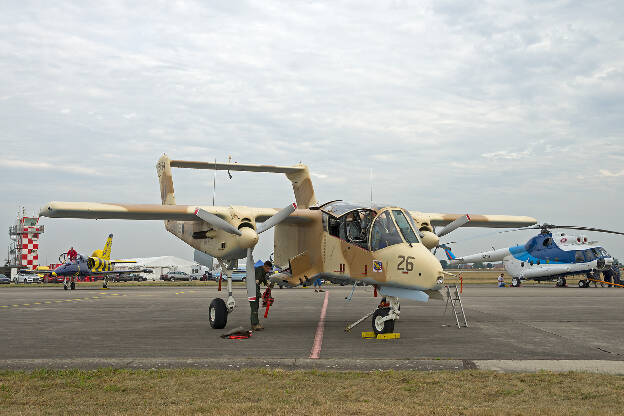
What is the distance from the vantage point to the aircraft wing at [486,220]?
1869 centimetres

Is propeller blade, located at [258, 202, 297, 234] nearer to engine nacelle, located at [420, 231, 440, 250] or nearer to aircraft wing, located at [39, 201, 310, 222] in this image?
aircraft wing, located at [39, 201, 310, 222]

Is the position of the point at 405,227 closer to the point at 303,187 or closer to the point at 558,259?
the point at 303,187

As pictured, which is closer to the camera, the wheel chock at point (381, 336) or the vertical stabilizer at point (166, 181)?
the wheel chock at point (381, 336)

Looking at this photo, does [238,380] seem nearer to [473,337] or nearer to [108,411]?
[108,411]

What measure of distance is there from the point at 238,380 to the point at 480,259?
53104mm

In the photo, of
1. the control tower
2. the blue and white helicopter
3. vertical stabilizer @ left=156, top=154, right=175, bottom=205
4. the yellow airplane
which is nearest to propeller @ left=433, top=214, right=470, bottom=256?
vertical stabilizer @ left=156, top=154, right=175, bottom=205

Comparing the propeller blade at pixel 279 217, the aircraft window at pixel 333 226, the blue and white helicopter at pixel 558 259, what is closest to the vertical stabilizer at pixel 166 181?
the propeller blade at pixel 279 217

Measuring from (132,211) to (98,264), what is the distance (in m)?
38.9

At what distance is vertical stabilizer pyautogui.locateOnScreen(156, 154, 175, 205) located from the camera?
19.3 m

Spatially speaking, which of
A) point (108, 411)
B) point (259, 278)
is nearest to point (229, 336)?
point (259, 278)

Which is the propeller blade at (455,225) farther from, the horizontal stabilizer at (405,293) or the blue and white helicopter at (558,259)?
the blue and white helicopter at (558,259)

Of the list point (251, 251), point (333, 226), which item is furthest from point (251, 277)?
point (333, 226)

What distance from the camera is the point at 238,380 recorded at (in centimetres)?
783

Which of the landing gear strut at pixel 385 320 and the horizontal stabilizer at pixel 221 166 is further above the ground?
the horizontal stabilizer at pixel 221 166
